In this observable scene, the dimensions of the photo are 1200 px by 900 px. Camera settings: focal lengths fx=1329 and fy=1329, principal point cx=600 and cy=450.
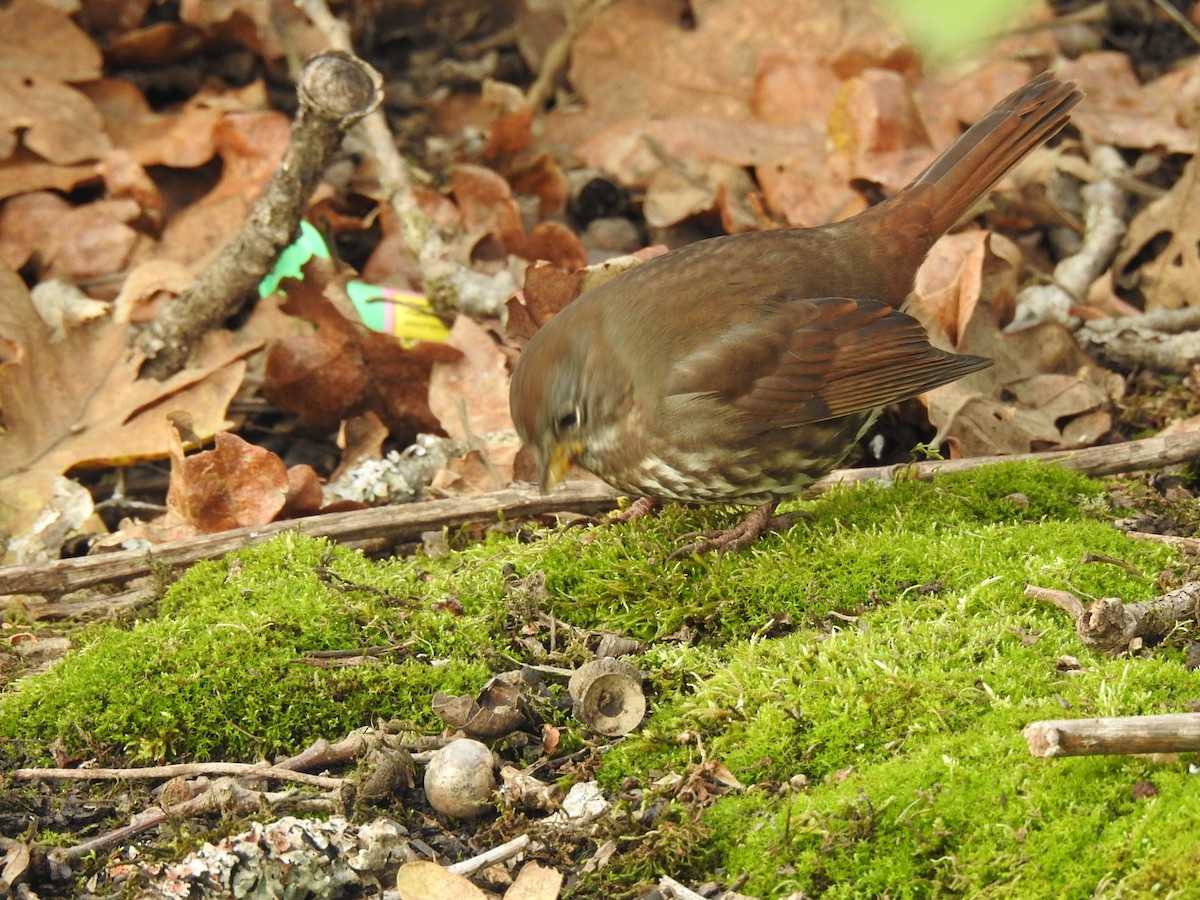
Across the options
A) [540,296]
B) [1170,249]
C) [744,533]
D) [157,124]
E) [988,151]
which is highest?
[157,124]

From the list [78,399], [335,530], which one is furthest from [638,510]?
[78,399]

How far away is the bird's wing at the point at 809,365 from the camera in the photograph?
13.2 feet

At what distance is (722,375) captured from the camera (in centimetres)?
401

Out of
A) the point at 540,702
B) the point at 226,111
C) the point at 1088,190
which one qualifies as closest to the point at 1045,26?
the point at 1088,190

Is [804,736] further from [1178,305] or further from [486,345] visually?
[1178,305]

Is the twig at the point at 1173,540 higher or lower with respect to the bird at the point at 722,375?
lower

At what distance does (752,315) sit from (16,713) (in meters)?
2.36

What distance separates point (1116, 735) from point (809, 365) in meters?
1.86

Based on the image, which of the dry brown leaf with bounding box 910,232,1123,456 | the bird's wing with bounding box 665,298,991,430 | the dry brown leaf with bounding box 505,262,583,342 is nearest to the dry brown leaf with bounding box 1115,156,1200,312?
the dry brown leaf with bounding box 910,232,1123,456

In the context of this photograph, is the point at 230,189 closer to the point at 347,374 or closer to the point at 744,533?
the point at 347,374

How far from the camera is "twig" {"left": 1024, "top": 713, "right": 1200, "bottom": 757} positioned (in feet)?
8.03

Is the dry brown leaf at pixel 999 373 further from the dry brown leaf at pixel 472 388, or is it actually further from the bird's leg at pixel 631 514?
the dry brown leaf at pixel 472 388

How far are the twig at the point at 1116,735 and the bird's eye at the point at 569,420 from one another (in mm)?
1884

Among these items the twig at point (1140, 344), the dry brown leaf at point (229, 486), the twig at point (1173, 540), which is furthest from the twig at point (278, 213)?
the twig at point (1173, 540)
